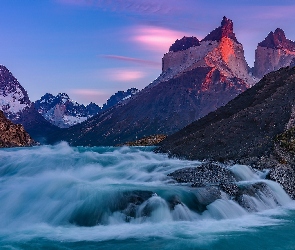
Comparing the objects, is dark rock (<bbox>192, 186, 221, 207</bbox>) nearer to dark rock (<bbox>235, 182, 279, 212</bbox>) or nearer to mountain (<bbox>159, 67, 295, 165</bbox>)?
dark rock (<bbox>235, 182, 279, 212</bbox>)

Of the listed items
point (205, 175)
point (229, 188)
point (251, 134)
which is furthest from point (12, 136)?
point (229, 188)

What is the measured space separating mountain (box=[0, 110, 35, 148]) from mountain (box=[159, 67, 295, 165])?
94.1 metres

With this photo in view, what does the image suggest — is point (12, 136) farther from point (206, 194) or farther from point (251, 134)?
point (206, 194)

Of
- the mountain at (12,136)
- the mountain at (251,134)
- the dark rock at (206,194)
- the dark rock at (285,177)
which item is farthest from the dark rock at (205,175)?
the mountain at (12,136)

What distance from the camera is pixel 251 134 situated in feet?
160

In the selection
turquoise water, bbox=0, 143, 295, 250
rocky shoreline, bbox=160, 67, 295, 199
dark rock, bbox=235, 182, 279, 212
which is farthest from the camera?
rocky shoreline, bbox=160, 67, 295, 199

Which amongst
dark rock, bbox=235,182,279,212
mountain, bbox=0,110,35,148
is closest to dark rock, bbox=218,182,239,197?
dark rock, bbox=235,182,279,212

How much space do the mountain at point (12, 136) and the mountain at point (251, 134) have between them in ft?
309

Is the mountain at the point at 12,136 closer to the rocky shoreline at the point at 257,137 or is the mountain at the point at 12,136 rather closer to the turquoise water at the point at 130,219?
the rocky shoreline at the point at 257,137

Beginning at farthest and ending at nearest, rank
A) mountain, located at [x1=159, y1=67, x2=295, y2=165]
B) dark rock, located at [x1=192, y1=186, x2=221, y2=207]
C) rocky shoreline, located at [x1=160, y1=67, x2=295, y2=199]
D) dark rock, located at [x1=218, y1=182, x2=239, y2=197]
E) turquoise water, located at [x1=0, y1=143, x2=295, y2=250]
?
mountain, located at [x1=159, y1=67, x2=295, y2=165] < rocky shoreline, located at [x1=160, y1=67, x2=295, y2=199] < dark rock, located at [x1=218, y1=182, x2=239, y2=197] < dark rock, located at [x1=192, y1=186, x2=221, y2=207] < turquoise water, located at [x1=0, y1=143, x2=295, y2=250]

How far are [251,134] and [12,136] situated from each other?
4639 inches

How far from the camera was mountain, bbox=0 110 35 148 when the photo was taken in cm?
14200

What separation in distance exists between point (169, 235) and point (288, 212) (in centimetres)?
1186

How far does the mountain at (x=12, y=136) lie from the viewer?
466 ft
